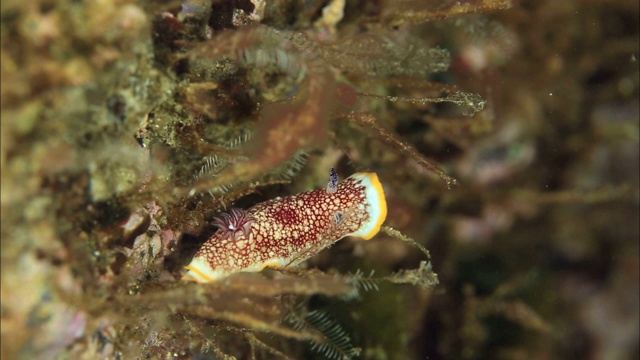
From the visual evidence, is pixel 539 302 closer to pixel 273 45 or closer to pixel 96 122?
pixel 273 45

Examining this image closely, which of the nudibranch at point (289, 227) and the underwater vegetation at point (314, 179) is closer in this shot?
the underwater vegetation at point (314, 179)

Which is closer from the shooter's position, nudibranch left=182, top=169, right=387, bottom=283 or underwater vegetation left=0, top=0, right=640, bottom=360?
underwater vegetation left=0, top=0, right=640, bottom=360

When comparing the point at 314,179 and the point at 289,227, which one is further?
the point at 314,179

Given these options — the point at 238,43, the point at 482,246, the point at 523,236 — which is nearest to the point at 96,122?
the point at 238,43

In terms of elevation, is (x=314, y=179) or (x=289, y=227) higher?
(x=289, y=227)
